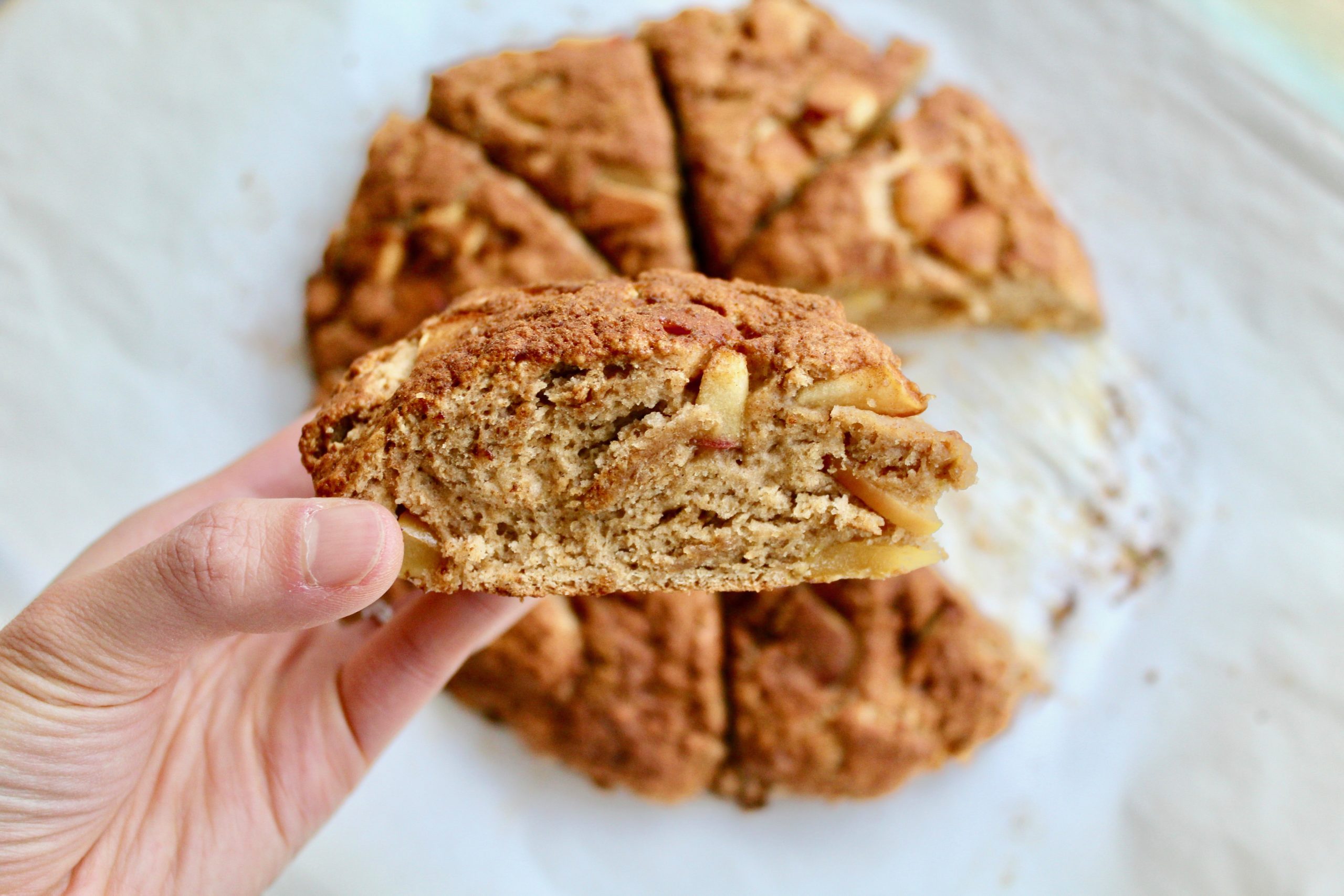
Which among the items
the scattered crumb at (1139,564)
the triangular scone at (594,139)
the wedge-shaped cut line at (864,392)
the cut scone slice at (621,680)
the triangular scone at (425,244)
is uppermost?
the wedge-shaped cut line at (864,392)

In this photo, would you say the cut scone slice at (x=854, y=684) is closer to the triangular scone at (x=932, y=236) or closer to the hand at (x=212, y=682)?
the hand at (x=212, y=682)

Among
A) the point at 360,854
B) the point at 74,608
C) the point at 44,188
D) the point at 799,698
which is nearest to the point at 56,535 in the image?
the point at 44,188

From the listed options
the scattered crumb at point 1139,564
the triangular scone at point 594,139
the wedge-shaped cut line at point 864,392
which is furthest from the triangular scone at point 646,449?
the scattered crumb at point 1139,564

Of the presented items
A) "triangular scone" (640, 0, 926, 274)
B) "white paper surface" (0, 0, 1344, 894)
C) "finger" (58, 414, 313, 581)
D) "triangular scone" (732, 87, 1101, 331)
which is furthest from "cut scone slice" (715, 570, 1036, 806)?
"finger" (58, 414, 313, 581)

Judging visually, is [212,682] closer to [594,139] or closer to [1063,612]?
[594,139]

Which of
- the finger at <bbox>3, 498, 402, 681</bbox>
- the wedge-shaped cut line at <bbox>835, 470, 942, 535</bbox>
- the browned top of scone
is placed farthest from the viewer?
the wedge-shaped cut line at <bbox>835, 470, 942, 535</bbox>

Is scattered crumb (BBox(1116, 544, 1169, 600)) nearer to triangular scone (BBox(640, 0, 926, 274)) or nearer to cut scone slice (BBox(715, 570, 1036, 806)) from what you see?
cut scone slice (BBox(715, 570, 1036, 806))

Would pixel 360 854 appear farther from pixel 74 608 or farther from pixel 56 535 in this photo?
pixel 74 608

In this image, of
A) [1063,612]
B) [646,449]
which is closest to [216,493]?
[646,449]
